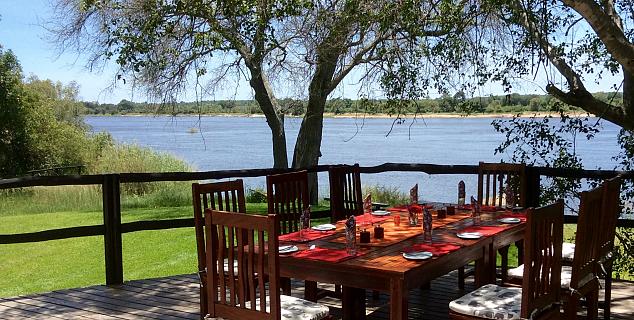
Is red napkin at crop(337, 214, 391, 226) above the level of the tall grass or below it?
above

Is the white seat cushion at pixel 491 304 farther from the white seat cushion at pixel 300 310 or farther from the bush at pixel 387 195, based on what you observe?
the bush at pixel 387 195

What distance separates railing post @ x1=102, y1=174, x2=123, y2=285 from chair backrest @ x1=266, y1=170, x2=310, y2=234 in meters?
1.48

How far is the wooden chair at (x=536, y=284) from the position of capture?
285 cm

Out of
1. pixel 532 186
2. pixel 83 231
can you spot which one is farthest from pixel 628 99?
pixel 83 231

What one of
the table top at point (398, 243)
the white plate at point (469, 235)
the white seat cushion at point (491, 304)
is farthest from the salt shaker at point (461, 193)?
the white seat cushion at point (491, 304)

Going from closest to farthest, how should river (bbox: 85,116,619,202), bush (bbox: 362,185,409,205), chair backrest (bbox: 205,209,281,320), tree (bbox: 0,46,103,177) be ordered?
chair backrest (bbox: 205,209,281,320), river (bbox: 85,116,619,202), bush (bbox: 362,185,409,205), tree (bbox: 0,46,103,177)

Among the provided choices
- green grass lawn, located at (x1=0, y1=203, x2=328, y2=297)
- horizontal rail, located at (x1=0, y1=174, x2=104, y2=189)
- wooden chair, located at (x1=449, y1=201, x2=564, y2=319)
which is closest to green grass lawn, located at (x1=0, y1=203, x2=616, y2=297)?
green grass lawn, located at (x1=0, y1=203, x2=328, y2=297)

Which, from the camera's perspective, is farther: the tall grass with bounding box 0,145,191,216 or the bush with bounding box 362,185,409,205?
the tall grass with bounding box 0,145,191,216

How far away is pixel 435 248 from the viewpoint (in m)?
3.32

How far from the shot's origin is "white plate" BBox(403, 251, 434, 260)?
3.10m

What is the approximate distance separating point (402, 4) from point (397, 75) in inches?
53.0

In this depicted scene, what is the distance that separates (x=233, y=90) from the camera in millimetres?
9500

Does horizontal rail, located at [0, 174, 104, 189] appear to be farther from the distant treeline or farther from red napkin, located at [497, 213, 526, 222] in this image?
the distant treeline

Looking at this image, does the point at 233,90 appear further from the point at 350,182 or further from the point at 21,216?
the point at 21,216
